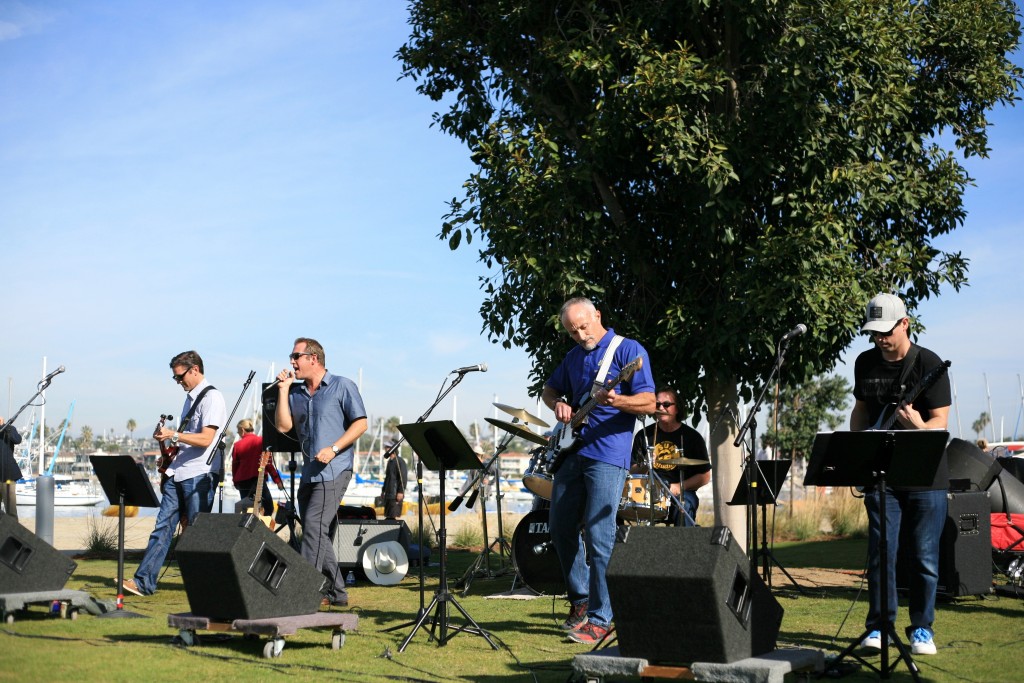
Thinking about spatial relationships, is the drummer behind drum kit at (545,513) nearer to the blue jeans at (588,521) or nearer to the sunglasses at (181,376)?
the blue jeans at (588,521)

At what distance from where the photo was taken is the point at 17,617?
732 centimetres

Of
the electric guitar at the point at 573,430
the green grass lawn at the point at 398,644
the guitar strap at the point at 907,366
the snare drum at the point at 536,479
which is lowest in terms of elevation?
the green grass lawn at the point at 398,644

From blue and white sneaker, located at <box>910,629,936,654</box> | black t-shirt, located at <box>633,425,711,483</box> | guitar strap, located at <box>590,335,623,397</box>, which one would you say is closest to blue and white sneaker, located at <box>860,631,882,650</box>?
blue and white sneaker, located at <box>910,629,936,654</box>

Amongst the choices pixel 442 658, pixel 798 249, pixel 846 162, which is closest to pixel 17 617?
pixel 442 658

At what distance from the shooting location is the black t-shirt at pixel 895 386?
19.0 ft

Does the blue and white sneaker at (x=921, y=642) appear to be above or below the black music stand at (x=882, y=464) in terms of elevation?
below

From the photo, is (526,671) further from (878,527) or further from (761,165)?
(761,165)

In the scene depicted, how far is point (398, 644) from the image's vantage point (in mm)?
6438

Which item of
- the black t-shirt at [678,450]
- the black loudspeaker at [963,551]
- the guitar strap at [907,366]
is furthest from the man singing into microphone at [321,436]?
the black loudspeaker at [963,551]

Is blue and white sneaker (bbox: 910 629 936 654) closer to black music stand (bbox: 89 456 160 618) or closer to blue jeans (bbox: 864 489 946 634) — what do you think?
blue jeans (bbox: 864 489 946 634)

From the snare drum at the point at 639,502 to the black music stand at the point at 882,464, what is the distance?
3.31 m

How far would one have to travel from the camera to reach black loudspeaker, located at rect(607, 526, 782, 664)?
14.5ft

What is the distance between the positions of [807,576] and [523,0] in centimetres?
684

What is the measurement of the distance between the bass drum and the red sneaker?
264cm
